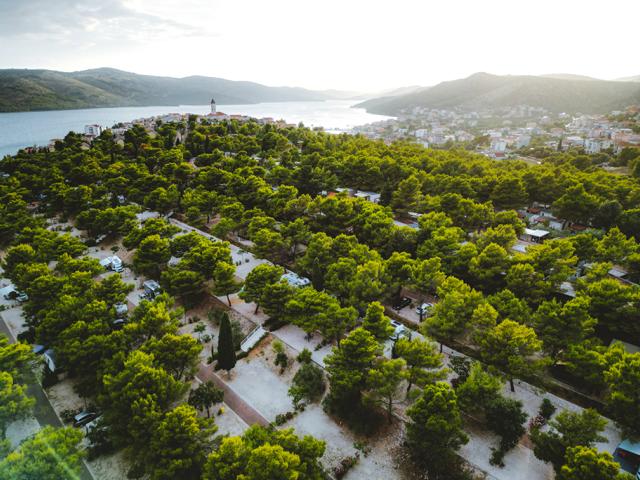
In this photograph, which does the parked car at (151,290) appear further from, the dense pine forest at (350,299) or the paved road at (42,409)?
the paved road at (42,409)

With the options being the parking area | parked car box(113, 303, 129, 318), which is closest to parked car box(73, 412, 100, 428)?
parked car box(113, 303, 129, 318)

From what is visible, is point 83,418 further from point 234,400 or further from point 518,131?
point 518,131

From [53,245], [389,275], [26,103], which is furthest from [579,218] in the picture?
[26,103]

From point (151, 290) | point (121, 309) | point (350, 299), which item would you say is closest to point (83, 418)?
point (121, 309)

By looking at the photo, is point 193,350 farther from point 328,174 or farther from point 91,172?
point 91,172

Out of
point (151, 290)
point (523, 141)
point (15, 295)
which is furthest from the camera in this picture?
point (523, 141)

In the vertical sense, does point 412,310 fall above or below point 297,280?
below
